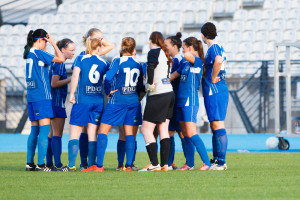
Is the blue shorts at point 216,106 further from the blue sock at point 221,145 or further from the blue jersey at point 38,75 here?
the blue jersey at point 38,75

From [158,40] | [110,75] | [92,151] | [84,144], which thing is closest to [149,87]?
[110,75]

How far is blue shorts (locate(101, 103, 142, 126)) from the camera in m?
Answer: 7.70

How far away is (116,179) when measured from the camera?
6.58 metres

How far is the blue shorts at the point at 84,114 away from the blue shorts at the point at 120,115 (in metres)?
0.13

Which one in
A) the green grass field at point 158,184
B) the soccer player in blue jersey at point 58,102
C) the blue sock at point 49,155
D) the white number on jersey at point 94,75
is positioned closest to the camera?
the green grass field at point 158,184

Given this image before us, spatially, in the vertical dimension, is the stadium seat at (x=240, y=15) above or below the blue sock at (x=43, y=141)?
above

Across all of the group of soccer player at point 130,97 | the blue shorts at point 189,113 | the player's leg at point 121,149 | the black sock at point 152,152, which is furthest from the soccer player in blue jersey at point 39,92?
the blue shorts at point 189,113

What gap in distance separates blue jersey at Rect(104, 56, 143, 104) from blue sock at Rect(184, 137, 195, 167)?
89 centimetres

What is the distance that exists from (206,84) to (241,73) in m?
10.5

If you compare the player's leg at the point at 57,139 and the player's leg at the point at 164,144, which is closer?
the player's leg at the point at 164,144

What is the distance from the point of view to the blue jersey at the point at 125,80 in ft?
25.2

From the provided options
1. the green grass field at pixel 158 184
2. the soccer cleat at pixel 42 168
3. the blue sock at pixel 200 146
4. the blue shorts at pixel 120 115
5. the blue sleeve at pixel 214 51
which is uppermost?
the blue sleeve at pixel 214 51

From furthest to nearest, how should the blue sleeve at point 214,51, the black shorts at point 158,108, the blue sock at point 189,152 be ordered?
the blue sock at point 189,152 < the blue sleeve at point 214,51 < the black shorts at point 158,108

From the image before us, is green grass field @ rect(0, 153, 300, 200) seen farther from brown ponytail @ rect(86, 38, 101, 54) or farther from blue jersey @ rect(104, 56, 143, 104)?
brown ponytail @ rect(86, 38, 101, 54)
